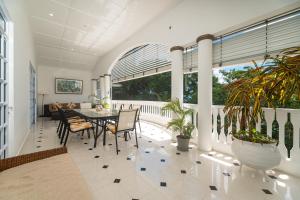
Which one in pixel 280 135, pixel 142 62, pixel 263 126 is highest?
pixel 142 62

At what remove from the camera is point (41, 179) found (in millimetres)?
1149

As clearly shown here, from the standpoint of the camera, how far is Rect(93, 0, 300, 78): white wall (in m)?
2.28

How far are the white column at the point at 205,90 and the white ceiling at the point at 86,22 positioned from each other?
1555 mm

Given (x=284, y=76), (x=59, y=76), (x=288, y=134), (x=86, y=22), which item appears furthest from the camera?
(x=59, y=76)

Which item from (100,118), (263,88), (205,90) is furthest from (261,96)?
(100,118)

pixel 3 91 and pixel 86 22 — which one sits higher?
pixel 86 22

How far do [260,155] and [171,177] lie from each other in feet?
4.15

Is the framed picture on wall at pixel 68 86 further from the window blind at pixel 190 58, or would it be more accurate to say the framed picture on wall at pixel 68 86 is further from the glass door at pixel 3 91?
the window blind at pixel 190 58

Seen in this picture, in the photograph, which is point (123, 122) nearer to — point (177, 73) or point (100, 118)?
point (100, 118)

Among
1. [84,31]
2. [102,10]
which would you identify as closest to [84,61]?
[84,31]

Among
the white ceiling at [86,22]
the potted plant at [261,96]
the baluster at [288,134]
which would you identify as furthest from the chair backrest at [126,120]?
the white ceiling at [86,22]

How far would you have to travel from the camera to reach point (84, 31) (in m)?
4.98

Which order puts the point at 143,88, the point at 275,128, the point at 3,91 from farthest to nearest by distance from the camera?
1. the point at 143,88
2. the point at 275,128
3. the point at 3,91

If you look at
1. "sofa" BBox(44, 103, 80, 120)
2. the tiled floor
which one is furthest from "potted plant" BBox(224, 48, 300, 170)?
"sofa" BBox(44, 103, 80, 120)
